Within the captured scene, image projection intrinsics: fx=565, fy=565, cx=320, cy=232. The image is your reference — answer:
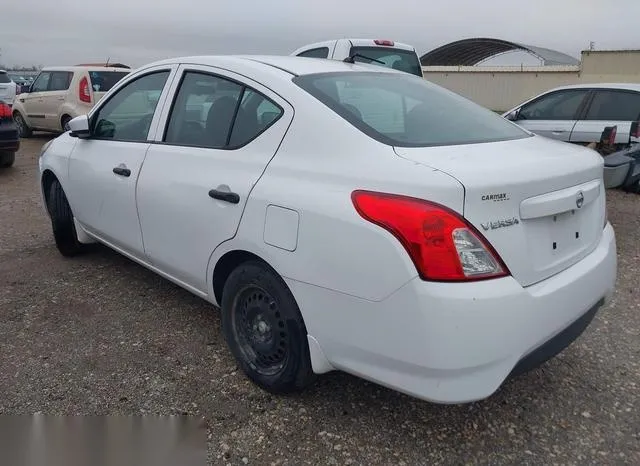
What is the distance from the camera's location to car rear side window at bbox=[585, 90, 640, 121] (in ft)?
25.0

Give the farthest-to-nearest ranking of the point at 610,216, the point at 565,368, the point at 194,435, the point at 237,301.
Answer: the point at 610,216, the point at 565,368, the point at 237,301, the point at 194,435

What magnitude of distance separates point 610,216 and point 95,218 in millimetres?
5500

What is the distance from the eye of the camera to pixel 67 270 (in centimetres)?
451

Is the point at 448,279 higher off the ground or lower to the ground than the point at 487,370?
higher

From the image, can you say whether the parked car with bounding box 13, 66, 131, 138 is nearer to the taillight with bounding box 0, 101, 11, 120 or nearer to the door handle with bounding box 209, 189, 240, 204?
the taillight with bounding box 0, 101, 11, 120

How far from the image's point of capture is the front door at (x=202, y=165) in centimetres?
269

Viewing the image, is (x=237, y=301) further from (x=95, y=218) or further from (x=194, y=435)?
(x=95, y=218)

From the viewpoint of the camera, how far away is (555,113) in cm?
831

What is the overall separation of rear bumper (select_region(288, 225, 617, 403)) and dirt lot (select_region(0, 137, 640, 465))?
1.40ft

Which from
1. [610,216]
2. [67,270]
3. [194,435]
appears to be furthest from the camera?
[610,216]

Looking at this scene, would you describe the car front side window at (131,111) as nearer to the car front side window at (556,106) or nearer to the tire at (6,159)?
the tire at (6,159)

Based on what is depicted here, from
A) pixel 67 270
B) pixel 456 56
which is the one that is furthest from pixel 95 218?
pixel 456 56

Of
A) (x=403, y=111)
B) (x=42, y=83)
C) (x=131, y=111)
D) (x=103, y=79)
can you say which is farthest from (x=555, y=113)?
(x=42, y=83)

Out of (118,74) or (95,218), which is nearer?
(95,218)
